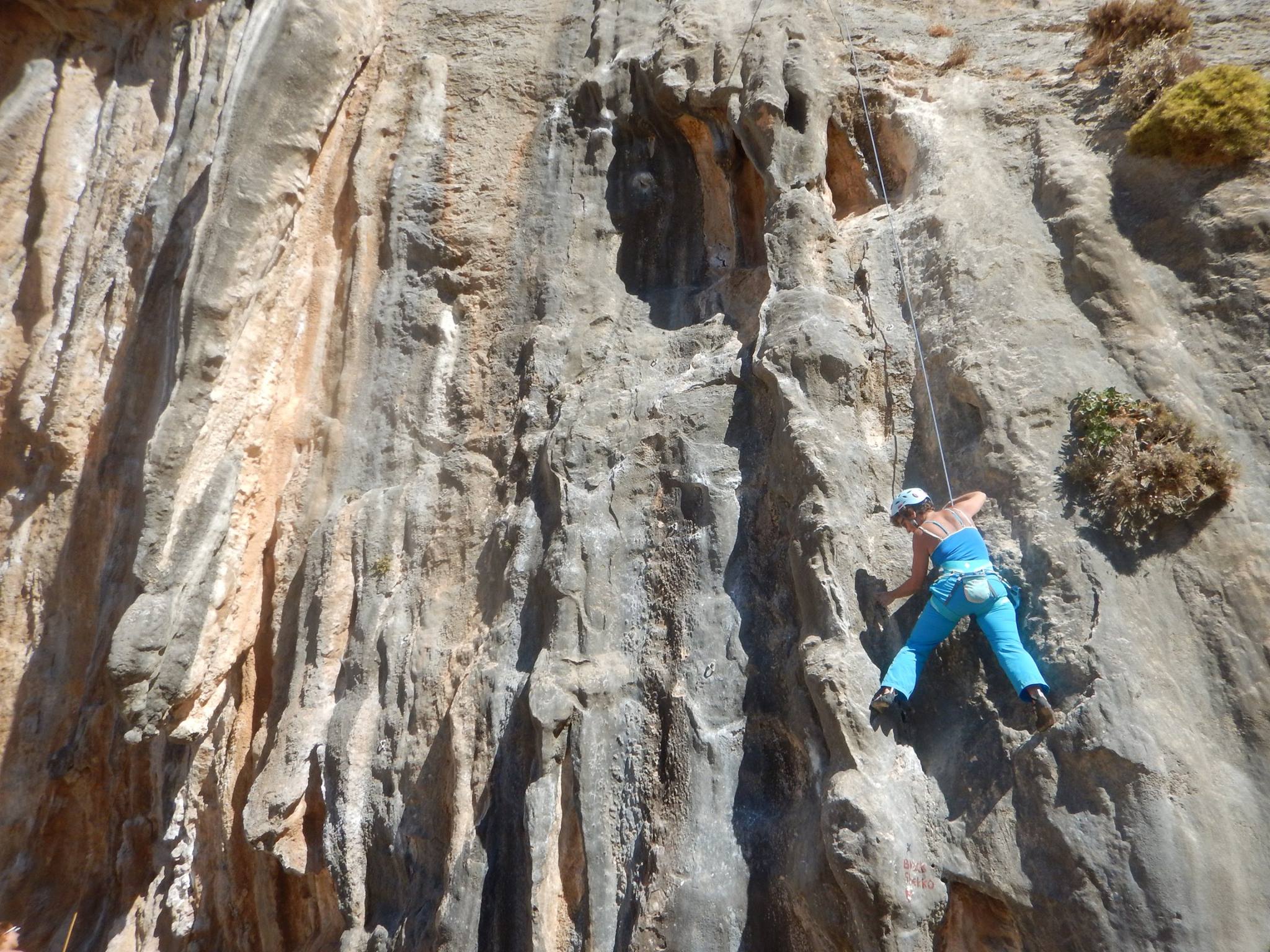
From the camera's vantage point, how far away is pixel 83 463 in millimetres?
9477

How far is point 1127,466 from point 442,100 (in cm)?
777

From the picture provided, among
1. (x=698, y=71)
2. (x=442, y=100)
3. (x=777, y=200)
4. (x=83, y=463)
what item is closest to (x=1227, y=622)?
(x=777, y=200)

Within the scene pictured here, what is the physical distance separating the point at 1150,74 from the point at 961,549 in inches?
198

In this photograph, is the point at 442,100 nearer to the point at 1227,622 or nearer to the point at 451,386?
the point at 451,386

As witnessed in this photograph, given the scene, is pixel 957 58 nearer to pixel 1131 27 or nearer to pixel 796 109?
pixel 1131 27

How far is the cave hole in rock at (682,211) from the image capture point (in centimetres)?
848

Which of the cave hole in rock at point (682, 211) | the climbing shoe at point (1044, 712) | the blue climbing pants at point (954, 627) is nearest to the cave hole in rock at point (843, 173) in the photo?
the cave hole in rock at point (682, 211)

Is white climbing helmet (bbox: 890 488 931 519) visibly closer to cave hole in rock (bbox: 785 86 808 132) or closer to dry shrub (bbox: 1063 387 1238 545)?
dry shrub (bbox: 1063 387 1238 545)

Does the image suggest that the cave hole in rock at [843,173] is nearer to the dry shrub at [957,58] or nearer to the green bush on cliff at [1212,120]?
the dry shrub at [957,58]

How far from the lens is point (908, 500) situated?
5430 millimetres

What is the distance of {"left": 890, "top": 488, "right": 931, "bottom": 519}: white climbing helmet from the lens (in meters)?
5.43

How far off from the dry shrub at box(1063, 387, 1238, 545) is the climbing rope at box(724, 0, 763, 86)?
5112 mm

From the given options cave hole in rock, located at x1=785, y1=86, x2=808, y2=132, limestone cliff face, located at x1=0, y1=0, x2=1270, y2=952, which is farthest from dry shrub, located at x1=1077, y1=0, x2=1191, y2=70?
cave hole in rock, located at x1=785, y1=86, x2=808, y2=132

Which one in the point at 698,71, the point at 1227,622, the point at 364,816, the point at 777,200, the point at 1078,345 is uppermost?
the point at 698,71
